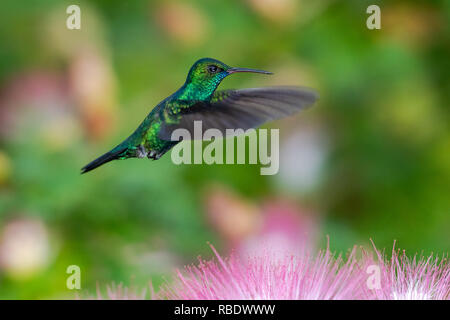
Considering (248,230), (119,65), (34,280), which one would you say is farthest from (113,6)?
(34,280)

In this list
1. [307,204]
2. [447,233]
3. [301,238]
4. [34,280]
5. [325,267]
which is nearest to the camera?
[325,267]

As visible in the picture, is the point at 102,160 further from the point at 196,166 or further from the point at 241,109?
the point at 196,166

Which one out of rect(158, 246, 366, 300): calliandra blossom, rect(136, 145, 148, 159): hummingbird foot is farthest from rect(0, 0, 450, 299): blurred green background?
rect(158, 246, 366, 300): calliandra blossom

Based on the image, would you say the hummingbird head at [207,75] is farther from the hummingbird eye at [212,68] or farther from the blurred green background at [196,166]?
the blurred green background at [196,166]

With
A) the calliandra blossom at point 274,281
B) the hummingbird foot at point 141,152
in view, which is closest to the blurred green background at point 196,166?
the hummingbird foot at point 141,152

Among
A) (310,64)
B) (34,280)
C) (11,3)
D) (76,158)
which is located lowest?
(34,280)

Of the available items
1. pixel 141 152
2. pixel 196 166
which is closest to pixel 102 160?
pixel 141 152

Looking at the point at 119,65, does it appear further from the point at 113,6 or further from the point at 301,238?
the point at 301,238
